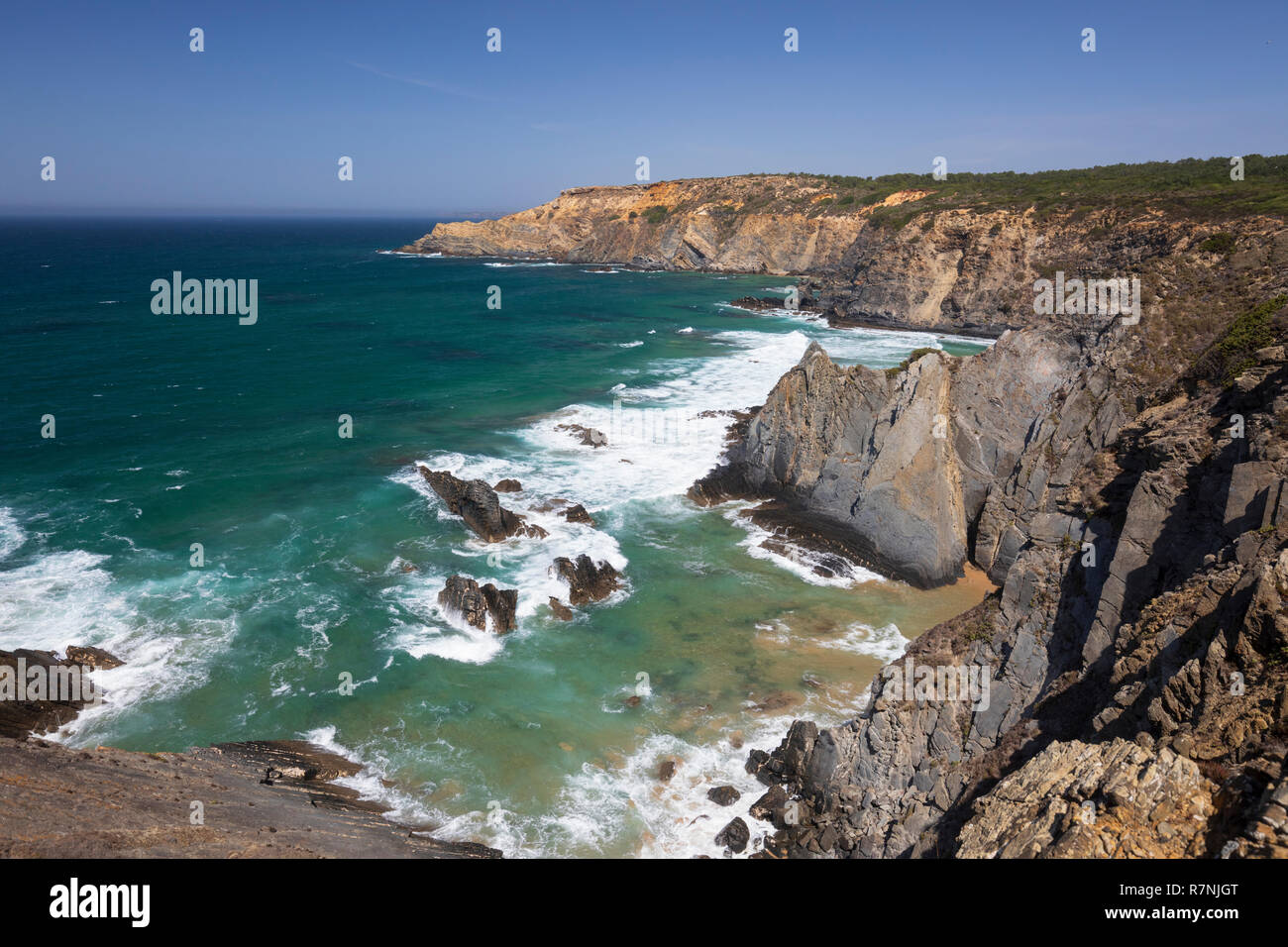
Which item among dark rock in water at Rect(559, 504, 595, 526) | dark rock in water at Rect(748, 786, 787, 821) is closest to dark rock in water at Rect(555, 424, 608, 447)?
dark rock in water at Rect(559, 504, 595, 526)

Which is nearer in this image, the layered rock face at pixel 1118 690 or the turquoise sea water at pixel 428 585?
the layered rock face at pixel 1118 690

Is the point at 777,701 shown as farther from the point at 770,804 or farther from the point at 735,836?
the point at 735,836

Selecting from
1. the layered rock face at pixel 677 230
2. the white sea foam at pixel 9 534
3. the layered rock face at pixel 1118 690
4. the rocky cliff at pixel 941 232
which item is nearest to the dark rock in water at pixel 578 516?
the layered rock face at pixel 1118 690

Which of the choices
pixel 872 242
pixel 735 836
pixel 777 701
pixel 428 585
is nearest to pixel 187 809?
pixel 735 836

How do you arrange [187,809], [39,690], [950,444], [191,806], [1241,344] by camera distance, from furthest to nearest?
[950,444]
[39,690]
[1241,344]
[191,806]
[187,809]

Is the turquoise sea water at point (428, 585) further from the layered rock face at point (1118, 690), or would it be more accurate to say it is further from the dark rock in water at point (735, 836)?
the layered rock face at point (1118, 690)
